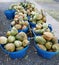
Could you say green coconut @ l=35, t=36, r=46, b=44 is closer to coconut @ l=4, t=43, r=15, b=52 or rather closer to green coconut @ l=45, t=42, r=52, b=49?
green coconut @ l=45, t=42, r=52, b=49

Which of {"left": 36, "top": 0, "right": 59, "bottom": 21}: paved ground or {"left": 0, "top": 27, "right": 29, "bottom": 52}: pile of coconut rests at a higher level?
{"left": 0, "top": 27, "right": 29, "bottom": 52}: pile of coconut

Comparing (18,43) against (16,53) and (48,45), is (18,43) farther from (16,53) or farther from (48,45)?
(48,45)

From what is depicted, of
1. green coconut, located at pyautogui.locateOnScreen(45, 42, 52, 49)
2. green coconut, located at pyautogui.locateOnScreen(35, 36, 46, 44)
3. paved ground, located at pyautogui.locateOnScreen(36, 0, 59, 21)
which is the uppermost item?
green coconut, located at pyautogui.locateOnScreen(35, 36, 46, 44)

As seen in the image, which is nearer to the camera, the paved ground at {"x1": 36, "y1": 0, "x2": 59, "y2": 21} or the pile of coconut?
the pile of coconut

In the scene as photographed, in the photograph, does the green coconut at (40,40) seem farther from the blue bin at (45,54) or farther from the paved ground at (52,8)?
the paved ground at (52,8)

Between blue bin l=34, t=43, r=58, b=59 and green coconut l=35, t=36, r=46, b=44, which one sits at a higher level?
green coconut l=35, t=36, r=46, b=44

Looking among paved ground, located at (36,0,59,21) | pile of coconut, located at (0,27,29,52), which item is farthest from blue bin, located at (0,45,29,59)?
paved ground, located at (36,0,59,21)

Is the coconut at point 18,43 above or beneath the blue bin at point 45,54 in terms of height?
above

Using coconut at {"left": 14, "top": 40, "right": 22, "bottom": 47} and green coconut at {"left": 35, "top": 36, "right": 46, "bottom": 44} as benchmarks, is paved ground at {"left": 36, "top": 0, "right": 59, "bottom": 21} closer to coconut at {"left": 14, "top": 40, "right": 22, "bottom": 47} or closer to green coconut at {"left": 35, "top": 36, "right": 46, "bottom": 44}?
green coconut at {"left": 35, "top": 36, "right": 46, "bottom": 44}

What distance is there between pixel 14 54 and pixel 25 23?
46 cm

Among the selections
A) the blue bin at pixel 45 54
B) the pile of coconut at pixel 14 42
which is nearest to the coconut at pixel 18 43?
the pile of coconut at pixel 14 42

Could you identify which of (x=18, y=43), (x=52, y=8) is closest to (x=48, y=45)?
(x=18, y=43)

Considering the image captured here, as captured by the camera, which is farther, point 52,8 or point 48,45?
point 52,8

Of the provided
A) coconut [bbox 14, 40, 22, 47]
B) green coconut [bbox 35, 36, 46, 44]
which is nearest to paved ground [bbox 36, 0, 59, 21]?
green coconut [bbox 35, 36, 46, 44]
